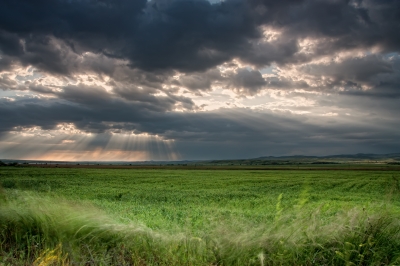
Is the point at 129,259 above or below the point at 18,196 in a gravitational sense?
below

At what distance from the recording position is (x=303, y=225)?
6199mm

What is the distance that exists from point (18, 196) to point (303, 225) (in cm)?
865

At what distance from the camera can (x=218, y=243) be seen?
5824 mm

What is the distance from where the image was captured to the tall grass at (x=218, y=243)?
547 centimetres

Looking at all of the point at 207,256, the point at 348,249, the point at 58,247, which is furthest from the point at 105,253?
the point at 348,249

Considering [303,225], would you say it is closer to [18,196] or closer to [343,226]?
[343,226]

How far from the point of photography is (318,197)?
28.8 meters

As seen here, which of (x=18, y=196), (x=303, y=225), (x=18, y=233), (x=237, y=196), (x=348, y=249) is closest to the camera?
(x=348, y=249)

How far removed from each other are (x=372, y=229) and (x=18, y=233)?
26.0ft

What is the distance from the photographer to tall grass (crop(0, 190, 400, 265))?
547 cm

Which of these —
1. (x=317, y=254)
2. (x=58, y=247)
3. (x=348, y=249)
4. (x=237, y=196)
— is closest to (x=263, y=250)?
(x=317, y=254)

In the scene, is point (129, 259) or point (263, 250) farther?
point (129, 259)

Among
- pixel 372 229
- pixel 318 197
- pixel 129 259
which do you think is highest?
pixel 372 229

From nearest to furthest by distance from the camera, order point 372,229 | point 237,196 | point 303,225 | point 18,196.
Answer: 1. point 372,229
2. point 303,225
3. point 18,196
4. point 237,196
